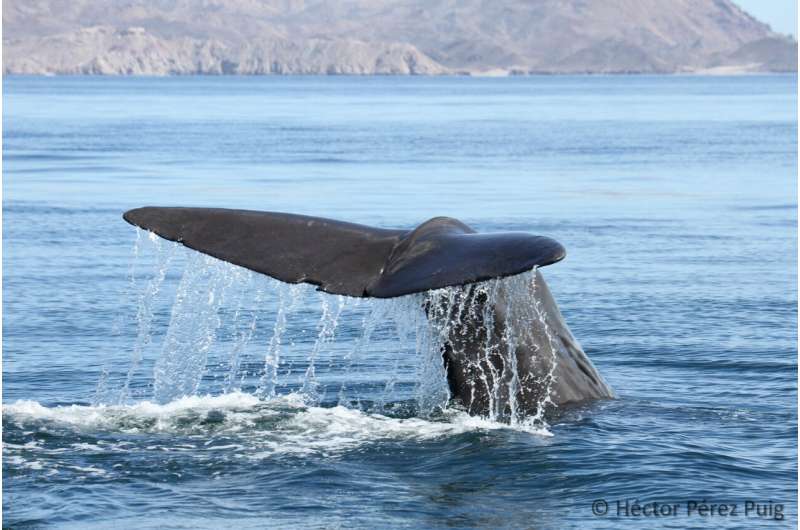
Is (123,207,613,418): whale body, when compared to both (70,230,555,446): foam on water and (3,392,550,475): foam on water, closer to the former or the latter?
(70,230,555,446): foam on water

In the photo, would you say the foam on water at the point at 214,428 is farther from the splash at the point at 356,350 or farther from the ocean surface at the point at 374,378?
the splash at the point at 356,350

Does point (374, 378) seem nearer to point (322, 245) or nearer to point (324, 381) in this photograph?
point (324, 381)

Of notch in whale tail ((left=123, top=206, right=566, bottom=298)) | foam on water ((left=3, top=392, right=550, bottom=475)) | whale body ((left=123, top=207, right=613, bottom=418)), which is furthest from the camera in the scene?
foam on water ((left=3, top=392, right=550, bottom=475))

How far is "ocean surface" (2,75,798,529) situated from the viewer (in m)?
6.75

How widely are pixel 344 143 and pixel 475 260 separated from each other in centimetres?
3318

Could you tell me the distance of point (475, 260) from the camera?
6051mm

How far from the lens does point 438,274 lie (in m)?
6.10

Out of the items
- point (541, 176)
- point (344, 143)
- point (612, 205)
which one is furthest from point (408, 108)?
point (612, 205)

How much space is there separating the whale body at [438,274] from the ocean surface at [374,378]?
31cm

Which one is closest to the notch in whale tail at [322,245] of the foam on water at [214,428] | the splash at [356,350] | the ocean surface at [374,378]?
the splash at [356,350]

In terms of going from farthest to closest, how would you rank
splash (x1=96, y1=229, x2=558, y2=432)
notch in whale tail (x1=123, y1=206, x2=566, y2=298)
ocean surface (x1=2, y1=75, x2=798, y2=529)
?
1. splash (x1=96, y1=229, x2=558, y2=432)
2. ocean surface (x1=2, y1=75, x2=798, y2=529)
3. notch in whale tail (x1=123, y1=206, x2=566, y2=298)

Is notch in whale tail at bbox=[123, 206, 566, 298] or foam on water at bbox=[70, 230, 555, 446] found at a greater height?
notch in whale tail at bbox=[123, 206, 566, 298]

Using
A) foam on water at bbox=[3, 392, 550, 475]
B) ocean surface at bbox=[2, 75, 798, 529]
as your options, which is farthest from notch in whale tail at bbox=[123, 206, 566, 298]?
foam on water at bbox=[3, 392, 550, 475]

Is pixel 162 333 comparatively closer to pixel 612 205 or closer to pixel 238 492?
pixel 238 492
